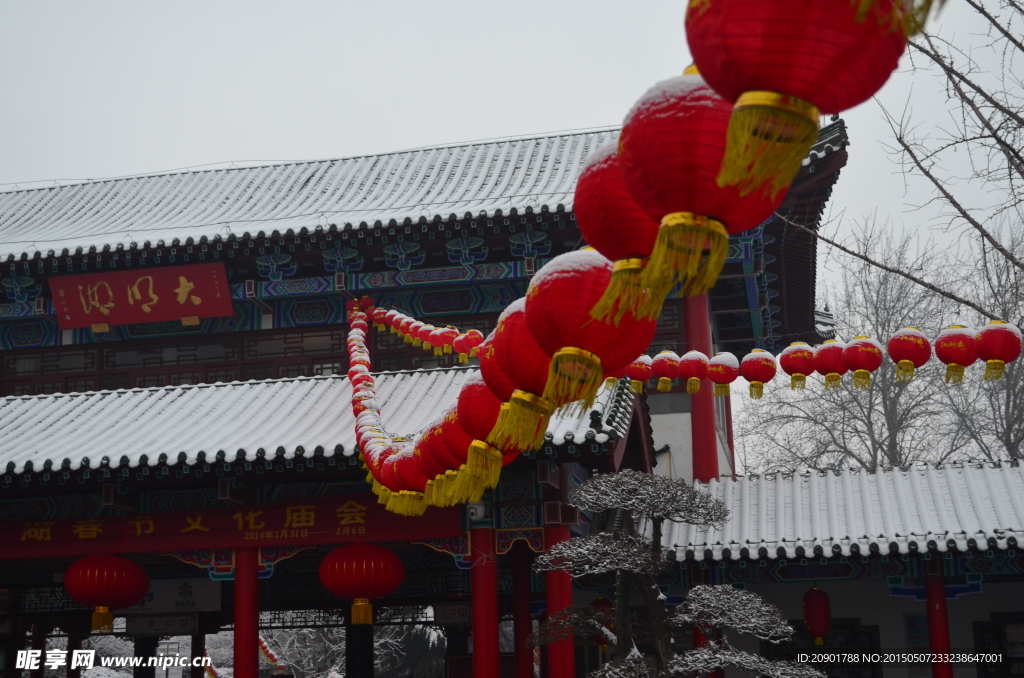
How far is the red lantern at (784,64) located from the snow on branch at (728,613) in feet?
20.4

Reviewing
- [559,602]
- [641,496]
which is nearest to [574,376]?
[641,496]

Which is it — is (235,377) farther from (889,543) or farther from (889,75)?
(889,75)

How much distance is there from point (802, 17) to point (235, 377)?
432 inches

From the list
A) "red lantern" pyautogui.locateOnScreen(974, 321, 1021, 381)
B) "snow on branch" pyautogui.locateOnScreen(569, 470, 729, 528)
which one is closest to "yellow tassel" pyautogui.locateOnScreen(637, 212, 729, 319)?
"red lantern" pyautogui.locateOnScreen(974, 321, 1021, 381)

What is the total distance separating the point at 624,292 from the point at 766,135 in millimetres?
687

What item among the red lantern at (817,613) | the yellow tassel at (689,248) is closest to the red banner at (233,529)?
the red lantern at (817,613)

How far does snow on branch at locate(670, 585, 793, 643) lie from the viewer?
779 cm

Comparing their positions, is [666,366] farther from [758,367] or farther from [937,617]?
[937,617]

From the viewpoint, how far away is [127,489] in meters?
9.85

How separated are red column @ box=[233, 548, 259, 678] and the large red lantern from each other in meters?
1.13

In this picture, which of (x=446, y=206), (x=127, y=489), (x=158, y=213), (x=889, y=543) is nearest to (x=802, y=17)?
(x=889, y=543)

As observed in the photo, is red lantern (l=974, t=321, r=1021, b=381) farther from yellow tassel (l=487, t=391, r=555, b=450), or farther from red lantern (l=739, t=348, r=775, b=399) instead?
yellow tassel (l=487, t=391, r=555, b=450)

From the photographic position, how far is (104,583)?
32.2ft

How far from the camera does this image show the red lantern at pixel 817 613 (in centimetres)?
1048
